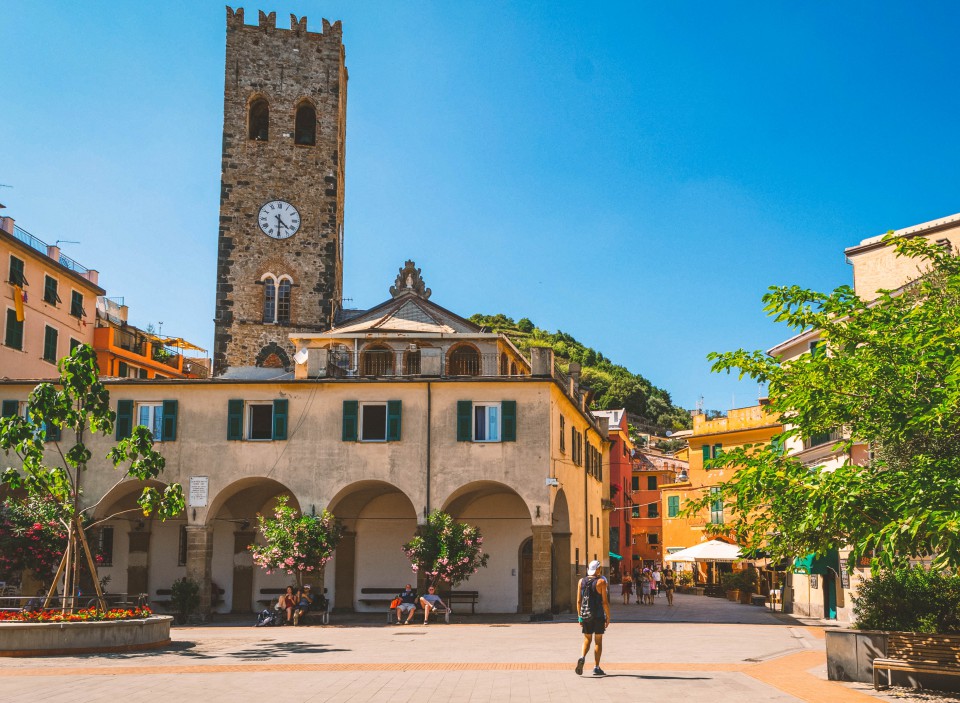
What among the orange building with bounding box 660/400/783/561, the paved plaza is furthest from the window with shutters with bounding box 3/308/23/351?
the orange building with bounding box 660/400/783/561

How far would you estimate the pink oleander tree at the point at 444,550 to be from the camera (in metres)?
28.9

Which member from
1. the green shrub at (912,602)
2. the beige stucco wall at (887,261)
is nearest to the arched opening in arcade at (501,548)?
the beige stucco wall at (887,261)

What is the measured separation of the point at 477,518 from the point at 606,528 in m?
16.1

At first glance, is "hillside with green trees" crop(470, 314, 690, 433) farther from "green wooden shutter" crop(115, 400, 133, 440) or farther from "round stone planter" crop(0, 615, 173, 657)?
"round stone planter" crop(0, 615, 173, 657)

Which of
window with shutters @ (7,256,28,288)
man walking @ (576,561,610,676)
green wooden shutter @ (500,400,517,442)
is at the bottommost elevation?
man walking @ (576,561,610,676)

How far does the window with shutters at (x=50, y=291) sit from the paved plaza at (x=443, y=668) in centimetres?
2491

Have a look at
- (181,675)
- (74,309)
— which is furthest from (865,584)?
(74,309)

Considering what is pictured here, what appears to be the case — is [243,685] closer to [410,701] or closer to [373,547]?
[410,701]

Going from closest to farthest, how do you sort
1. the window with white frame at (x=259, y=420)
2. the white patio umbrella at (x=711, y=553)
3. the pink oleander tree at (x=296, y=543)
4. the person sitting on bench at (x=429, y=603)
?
the person sitting on bench at (x=429, y=603) < the pink oleander tree at (x=296, y=543) < the window with white frame at (x=259, y=420) < the white patio umbrella at (x=711, y=553)

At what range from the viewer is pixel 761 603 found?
1580 inches

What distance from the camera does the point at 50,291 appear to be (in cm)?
4578

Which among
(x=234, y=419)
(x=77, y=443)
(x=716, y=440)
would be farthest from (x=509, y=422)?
(x=716, y=440)

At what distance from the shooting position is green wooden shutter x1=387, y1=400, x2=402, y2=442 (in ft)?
101

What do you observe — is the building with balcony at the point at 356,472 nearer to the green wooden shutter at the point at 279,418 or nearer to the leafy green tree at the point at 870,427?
the green wooden shutter at the point at 279,418
